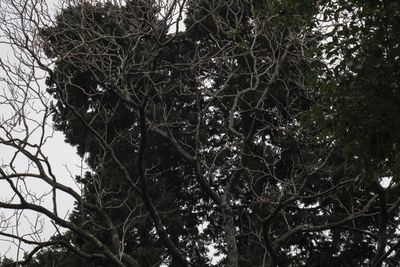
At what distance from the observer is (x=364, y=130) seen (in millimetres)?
4758

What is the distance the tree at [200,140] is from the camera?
791 centimetres

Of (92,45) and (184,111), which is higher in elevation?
(184,111)

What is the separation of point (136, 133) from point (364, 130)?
10.7 metres

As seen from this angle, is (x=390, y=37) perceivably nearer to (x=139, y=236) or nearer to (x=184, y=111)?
(x=139, y=236)

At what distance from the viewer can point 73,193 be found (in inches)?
338

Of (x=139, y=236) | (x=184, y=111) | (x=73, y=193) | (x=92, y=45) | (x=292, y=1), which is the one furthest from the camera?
(x=184, y=111)

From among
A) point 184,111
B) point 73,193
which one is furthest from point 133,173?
point 73,193

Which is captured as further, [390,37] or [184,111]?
[184,111]

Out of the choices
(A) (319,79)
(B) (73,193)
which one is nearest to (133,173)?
(B) (73,193)

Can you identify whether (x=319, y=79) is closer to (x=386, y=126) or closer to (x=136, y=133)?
(x=386, y=126)

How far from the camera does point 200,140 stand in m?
15.1

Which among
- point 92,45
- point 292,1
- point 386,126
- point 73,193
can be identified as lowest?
point 386,126

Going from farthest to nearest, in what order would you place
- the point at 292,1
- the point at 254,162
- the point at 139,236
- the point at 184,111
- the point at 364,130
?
the point at 184,111 < the point at 139,236 < the point at 254,162 < the point at 292,1 < the point at 364,130

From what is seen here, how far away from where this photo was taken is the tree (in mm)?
7906
